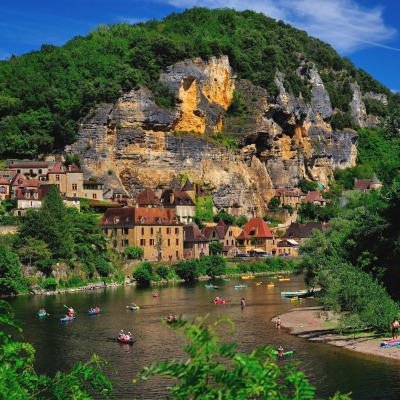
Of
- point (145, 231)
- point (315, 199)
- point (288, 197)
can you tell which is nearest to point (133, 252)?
point (145, 231)

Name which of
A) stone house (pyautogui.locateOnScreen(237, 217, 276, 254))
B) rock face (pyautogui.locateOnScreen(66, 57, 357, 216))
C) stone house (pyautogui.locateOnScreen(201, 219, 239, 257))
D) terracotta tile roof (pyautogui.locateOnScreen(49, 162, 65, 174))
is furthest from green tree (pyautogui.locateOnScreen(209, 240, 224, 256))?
terracotta tile roof (pyautogui.locateOnScreen(49, 162, 65, 174))

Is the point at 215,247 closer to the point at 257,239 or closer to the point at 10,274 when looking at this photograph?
the point at 257,239

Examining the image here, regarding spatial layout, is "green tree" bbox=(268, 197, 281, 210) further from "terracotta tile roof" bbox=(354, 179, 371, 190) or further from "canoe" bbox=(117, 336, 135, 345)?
"canoe" bbox=(117, 336, 135, 345)

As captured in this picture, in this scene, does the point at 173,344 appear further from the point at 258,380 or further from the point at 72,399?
the point at 258,380

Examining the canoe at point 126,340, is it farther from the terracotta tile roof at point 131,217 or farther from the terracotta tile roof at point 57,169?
the terracotta tile roof at point 57,169

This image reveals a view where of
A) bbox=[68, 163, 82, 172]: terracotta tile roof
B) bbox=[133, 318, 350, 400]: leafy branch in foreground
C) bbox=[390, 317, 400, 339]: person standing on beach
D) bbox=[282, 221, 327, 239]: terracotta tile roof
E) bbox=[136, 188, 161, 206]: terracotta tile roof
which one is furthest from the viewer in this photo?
bbox=[282, 221, 327, 239]: terracotta tile roof

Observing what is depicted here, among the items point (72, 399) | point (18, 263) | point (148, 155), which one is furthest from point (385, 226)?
point (148, 155)
